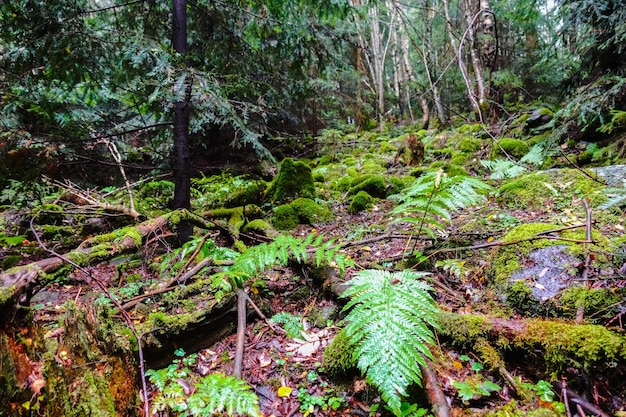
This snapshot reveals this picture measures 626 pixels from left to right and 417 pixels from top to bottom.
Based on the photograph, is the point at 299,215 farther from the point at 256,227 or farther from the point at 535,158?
the point at 535,158

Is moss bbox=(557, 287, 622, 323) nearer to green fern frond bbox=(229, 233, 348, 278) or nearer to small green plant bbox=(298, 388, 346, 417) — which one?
green fern frond bbox=(229, 233, 348, 278)

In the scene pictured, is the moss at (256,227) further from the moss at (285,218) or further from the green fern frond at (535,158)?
the green fern frond at (535,158)

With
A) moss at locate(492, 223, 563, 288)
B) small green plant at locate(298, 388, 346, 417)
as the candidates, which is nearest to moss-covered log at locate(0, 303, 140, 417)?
small green plant at locate(298, 388, 346, 417)

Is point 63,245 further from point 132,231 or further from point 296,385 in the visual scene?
point 296,385

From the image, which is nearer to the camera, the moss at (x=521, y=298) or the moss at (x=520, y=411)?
the moss at (x=520, y=411)

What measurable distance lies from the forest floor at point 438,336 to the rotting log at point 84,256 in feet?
1.10

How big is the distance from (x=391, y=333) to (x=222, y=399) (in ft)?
3.31

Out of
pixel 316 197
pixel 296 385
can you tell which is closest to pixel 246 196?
pixel 316 197

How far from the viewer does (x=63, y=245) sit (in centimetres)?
534

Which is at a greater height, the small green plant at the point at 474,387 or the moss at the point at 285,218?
the moss at the point at 285,218

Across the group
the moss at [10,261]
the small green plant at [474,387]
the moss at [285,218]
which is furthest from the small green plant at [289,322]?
the moss at [10,261]

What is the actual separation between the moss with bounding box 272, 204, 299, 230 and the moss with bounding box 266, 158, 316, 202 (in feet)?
2.79

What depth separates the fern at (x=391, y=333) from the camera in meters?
1.61

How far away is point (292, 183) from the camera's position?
21.7ft
